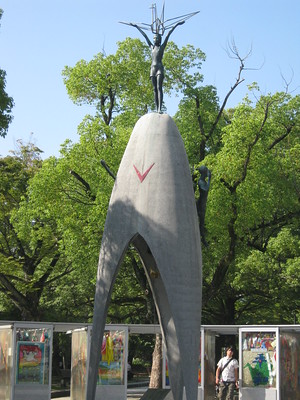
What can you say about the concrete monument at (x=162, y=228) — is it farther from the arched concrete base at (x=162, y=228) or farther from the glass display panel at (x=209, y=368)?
the glass display panel at (x=209, y=368)

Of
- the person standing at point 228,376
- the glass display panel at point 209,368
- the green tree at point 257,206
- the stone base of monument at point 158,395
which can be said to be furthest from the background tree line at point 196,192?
the stone base of monument at point 158,395

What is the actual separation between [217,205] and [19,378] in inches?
336

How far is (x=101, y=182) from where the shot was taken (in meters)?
24.0

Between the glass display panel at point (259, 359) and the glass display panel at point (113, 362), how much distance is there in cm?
349

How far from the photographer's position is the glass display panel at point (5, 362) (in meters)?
18.7

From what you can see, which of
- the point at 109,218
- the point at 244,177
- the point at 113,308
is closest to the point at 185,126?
the point at 244,177

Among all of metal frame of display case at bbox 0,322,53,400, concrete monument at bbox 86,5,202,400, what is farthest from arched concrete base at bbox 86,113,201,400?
metal frame of display case at bbox 0,322,53,400

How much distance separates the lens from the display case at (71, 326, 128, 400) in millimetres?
19547

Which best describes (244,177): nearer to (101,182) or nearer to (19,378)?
(101,182)

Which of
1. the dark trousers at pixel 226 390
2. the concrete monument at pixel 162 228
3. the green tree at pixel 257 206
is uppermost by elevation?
the green tree at pixel 257 206

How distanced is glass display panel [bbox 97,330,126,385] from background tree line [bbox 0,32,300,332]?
446cm

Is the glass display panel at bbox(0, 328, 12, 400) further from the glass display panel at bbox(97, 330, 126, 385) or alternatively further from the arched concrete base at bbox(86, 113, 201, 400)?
the arched concrete base at bbox(86, 113, 201, 400)

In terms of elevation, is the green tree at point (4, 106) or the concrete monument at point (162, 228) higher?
the green tree at point (4, 106)

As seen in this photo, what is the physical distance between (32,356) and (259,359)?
19.6ft
